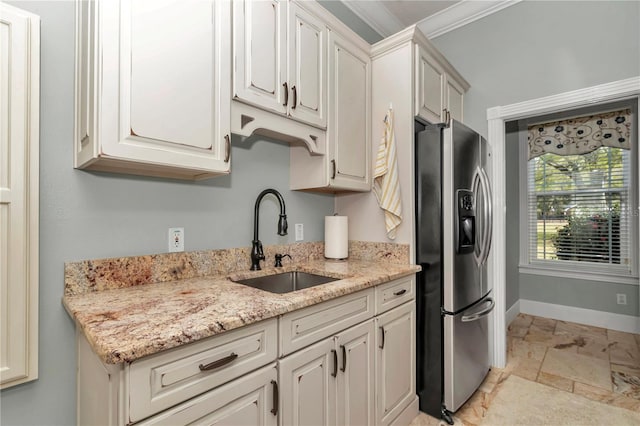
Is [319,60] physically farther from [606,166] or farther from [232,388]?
[606,166]

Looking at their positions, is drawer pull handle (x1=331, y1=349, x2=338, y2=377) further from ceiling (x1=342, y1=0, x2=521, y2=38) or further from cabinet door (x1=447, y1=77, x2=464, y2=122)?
ceiling (x1=342, y1=0, x2=521, y2=38)

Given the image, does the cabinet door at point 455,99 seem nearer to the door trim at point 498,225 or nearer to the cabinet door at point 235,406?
the door trim at point 498,225

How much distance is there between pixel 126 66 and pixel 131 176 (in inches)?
18.5

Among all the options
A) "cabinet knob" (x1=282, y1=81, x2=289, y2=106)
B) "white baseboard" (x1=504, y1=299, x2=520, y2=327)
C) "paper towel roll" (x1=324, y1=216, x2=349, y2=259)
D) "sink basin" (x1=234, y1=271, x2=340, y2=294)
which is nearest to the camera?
"cabinet knob" (x1=282, y1=81, x2=289, y2=106)

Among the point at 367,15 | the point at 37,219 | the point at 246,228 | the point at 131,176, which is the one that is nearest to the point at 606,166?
the point at 367,15

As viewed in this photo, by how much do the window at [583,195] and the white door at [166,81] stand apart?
399 cm

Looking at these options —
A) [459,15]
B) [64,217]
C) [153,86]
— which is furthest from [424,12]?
[64,217]

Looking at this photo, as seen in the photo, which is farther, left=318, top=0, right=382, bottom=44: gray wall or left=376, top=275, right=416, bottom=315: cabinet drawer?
left=318, top=0, right=382, bottom=44: gray wall

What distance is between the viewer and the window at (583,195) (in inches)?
135

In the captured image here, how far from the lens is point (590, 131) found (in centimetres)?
362

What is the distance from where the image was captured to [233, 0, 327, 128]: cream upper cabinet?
1.45 meters

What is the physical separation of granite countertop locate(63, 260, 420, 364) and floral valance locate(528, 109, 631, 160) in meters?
3.49

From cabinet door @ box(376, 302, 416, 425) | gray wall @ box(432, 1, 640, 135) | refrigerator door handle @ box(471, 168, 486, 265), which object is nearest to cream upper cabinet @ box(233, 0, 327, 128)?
refrigerator door handle @ box(471, 168, 486, 265)

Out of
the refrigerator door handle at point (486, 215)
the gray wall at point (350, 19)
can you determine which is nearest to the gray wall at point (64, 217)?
the gray wall at point (350, 19)
